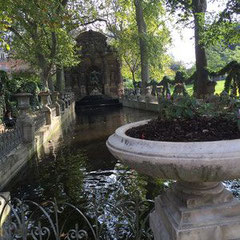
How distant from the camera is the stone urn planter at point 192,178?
211 cm

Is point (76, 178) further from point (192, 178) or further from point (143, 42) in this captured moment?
point (143, 42)

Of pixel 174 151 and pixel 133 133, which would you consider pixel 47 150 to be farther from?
pixel 174 151

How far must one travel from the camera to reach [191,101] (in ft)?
9.70

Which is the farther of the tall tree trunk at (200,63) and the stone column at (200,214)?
the tall tree trunk at (200,63)

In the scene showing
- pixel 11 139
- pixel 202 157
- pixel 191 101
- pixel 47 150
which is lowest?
pixel 47 150

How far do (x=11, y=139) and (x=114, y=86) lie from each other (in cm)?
3308

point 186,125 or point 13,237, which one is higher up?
point 186,125

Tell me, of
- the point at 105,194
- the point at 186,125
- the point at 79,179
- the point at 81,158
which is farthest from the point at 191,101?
the point at 81,158

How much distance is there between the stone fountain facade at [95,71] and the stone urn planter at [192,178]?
36829 millimetres

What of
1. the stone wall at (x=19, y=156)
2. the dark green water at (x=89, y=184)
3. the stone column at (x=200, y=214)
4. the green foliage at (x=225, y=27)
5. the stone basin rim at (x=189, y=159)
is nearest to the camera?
the stone basin rim at (x=189, y=159)

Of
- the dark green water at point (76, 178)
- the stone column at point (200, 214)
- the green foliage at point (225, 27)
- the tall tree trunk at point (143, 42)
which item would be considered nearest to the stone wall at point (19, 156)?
the dark green water at point (76, 178)

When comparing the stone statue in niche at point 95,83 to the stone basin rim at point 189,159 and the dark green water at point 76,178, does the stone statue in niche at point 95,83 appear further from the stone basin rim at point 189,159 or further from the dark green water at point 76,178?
the stone basin rim at point 189,159

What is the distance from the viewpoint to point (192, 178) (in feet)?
7.31

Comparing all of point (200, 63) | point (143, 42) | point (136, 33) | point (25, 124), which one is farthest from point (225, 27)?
point (136, 33)
